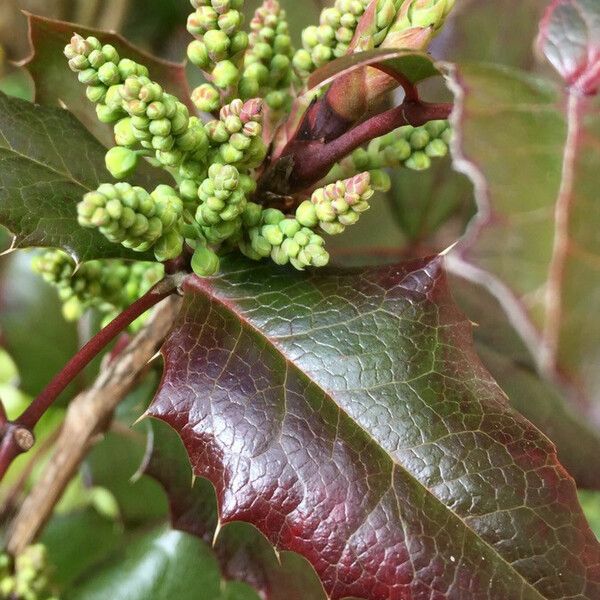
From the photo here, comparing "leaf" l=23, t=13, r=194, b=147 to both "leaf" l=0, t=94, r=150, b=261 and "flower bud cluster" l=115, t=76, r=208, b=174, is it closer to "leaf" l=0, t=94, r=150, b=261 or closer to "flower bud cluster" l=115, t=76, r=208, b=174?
"leaf" l=0, t=94, r=150, b=261

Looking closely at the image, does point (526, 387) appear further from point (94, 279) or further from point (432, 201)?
point (94, 279)

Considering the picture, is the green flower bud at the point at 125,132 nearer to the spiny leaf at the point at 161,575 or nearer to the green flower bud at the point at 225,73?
the green flower bud at the point at 225,73

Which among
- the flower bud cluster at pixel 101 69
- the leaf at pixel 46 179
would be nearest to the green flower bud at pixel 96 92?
the flower bud cluster at pixel 101 69

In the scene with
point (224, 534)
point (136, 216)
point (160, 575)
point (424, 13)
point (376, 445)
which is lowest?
point (160, 575)

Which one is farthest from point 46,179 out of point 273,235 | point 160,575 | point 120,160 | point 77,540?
point 77,540

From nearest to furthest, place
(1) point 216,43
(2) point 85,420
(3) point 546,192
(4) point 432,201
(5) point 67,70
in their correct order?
1. (3) point 546,192
2. (1) point 216,43
3. (5) point 67,70
4. (2) point 85,420
5. (4) point 432,201

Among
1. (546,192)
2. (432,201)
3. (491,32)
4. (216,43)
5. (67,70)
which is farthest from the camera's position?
(432,201)

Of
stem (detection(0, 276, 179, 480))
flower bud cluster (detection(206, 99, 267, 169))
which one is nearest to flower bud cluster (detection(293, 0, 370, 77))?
flower bud cluster (detection(206, 99, 267, 169))
